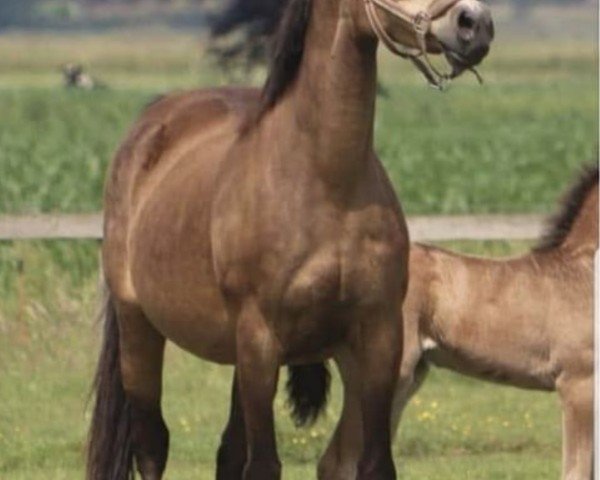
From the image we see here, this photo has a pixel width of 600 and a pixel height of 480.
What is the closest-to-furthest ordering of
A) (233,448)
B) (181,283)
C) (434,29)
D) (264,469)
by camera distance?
(434,29) < (264,469) < (181,283) < (233,448)

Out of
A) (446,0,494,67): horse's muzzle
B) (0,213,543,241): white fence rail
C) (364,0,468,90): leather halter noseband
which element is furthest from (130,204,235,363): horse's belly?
(0,213,543,241): white fence rail

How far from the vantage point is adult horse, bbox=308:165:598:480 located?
38.5 feet

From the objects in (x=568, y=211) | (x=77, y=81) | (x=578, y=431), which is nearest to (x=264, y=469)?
(x=578, y=431)

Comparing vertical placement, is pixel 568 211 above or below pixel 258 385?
below

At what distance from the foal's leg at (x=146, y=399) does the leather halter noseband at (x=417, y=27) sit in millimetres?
2534

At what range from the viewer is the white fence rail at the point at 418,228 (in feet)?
52.5

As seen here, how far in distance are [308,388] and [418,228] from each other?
5628 millimetres

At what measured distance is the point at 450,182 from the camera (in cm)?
2986

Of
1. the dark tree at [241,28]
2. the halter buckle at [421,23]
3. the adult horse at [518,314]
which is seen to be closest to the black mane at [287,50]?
the halter buckle at [421,23]

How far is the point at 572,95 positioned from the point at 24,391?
4852 centimetres

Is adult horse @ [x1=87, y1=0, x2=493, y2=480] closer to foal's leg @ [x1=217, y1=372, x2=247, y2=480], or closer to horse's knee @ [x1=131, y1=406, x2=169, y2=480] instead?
foal's leg @ [x1=217, y1=372, x2=247, y2=480]

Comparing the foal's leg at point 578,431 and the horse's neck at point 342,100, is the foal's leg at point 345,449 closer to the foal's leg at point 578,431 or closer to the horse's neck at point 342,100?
the foal's leg at point 578,431

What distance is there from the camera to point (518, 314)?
40.1ft

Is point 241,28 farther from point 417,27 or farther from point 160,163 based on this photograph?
point 417,27
